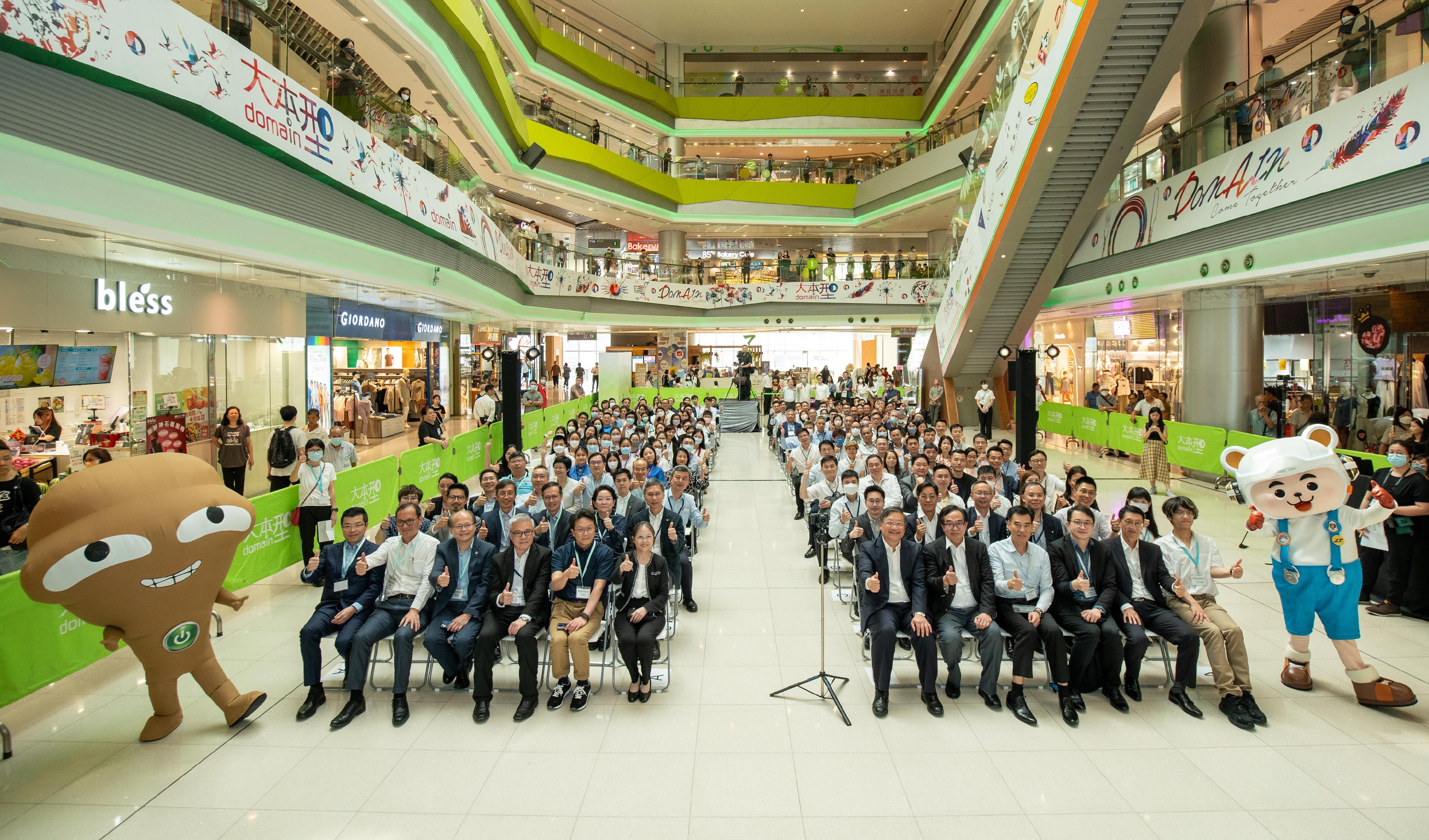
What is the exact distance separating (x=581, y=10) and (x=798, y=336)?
1745 centimetres

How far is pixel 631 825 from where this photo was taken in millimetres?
3812

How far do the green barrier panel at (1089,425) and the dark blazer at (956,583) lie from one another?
518 inches

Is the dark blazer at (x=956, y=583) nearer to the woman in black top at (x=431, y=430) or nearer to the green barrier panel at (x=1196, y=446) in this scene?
the woman in black top at (x=431, y=430)

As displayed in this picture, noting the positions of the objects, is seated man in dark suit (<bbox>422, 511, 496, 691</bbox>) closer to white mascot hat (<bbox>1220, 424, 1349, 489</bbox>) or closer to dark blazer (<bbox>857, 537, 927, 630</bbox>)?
dark blazer (<bbox>857, 537, 927, 630</bbox>)

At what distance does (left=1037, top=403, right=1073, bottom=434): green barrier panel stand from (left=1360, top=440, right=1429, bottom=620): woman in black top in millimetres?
11825

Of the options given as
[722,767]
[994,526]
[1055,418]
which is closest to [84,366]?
[722,767]

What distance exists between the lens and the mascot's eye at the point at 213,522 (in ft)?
14.2

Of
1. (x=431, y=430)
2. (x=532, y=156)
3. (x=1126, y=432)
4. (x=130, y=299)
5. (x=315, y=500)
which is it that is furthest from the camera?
(x=532, y=156)

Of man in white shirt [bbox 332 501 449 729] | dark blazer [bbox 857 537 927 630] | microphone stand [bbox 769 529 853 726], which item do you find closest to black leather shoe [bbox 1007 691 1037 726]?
dark blazer [bbox 857 537 927 630]

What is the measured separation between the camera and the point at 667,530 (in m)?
6.60

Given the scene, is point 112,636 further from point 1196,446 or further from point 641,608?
point 1196,446

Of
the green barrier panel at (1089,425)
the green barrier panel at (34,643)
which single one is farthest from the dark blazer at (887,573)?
the green barrier panel at (1089,425)

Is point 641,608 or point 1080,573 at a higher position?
point 1080,573

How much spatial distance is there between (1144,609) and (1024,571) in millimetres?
854
